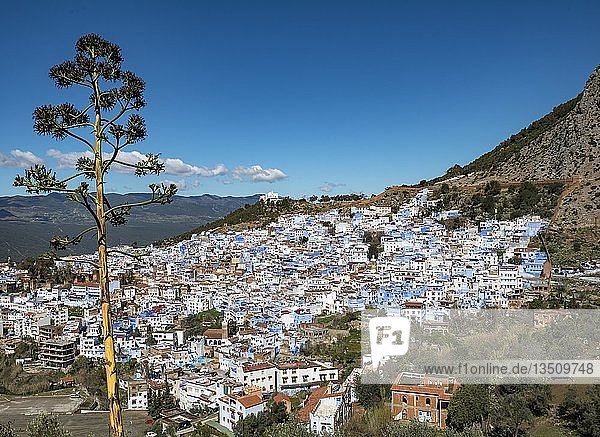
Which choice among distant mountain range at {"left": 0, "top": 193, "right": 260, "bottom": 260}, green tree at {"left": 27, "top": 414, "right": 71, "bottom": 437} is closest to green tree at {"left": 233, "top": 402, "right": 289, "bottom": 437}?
green tree at {"left": 27, "top": 414, "right": 71, "bottom": 437}

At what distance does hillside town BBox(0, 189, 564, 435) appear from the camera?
41.2ft

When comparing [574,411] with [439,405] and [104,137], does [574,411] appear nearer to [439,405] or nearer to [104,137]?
[439,405]

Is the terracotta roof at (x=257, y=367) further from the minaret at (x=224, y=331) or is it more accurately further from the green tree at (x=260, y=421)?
the minaret at (x=224, y=331)

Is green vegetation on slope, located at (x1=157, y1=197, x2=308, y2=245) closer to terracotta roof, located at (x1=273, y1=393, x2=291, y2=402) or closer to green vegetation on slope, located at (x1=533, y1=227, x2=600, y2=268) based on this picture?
green vegetation on slope, located at (x1=533, y1=227, x2=600, y2=268)

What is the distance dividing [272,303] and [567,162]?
1903 centimetres

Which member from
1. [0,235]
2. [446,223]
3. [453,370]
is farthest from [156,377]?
[0,235]

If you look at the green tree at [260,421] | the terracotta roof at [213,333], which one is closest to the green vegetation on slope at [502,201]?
the terracotta roof at [213,333]

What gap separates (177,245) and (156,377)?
2551 cm

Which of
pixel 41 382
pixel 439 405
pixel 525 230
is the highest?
pixel 525 230

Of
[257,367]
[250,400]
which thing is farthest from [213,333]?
[250,400]

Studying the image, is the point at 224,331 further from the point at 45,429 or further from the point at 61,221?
the point at 61,221

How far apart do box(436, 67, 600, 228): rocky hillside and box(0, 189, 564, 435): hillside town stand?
6.60 feet

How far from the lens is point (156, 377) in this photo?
15047mm

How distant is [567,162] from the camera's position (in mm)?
29031
